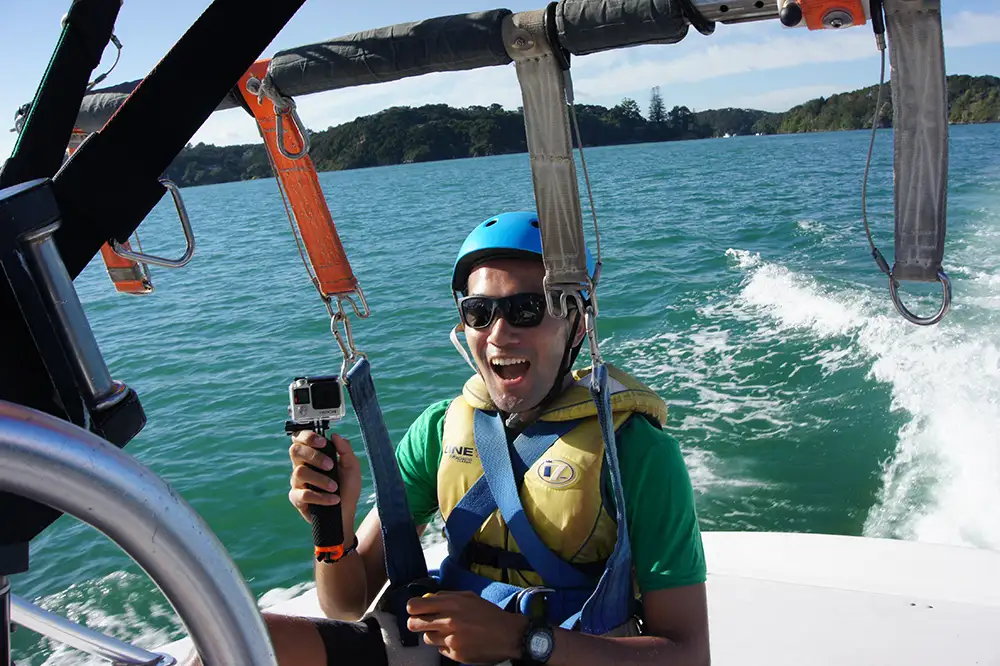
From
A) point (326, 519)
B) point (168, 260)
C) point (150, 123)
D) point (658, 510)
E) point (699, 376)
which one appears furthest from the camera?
point (699, 376)

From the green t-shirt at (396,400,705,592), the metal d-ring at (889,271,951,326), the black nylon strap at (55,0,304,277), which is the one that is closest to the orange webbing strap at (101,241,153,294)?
the black nylon strap at (55,0,304,277)

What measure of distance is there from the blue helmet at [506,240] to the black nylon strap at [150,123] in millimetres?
1204

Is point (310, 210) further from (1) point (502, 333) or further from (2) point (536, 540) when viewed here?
(2) point (536, 540)

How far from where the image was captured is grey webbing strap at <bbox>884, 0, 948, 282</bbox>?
151 centimetres

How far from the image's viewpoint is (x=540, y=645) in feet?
6.35

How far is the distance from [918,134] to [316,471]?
1559 mm

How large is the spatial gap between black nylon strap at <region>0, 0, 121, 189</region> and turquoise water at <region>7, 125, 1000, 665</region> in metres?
4.72

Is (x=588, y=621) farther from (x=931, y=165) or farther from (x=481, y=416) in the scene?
(x=931, y=165)

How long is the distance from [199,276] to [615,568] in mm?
19414

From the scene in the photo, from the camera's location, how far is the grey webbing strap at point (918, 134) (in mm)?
1506

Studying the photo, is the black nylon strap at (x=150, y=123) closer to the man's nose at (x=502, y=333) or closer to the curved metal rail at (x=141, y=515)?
the curved metal rail at (x=141, y=515)

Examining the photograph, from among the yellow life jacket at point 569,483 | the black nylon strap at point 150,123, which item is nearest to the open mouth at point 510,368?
the yellow life jacket at point 569,483

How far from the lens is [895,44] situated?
5.03 feet

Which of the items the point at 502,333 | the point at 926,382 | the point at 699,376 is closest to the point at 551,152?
the point at 502,333
